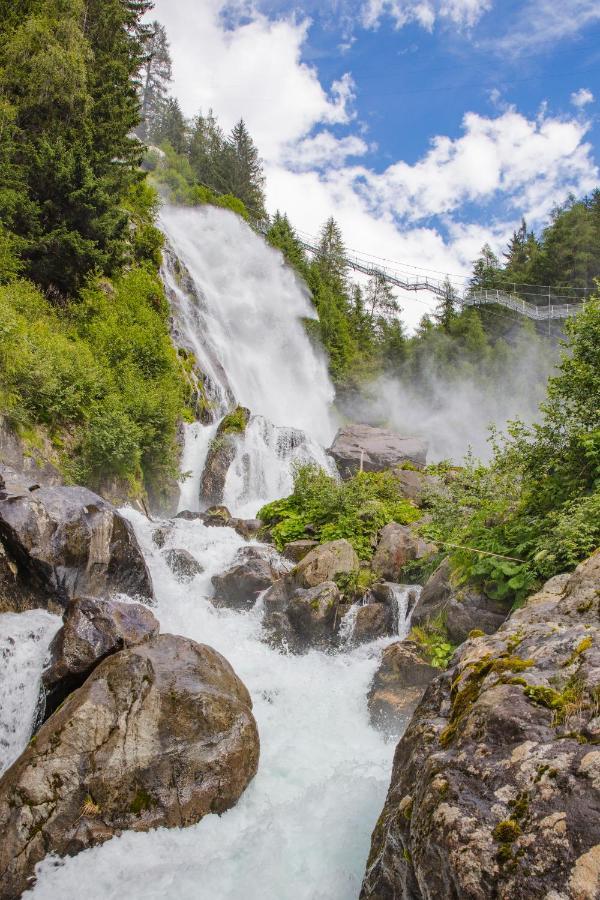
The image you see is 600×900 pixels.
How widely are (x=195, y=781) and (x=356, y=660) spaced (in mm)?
4414

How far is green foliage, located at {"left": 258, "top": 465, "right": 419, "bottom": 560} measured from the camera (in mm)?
13266

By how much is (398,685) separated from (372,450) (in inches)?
663

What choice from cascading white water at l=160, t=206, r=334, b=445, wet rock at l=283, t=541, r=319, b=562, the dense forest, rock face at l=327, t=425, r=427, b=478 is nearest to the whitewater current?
wet rock at l=283, t=541, r=319, b=562

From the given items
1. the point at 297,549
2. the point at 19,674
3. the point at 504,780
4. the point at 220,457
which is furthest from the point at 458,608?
the point at 220,457

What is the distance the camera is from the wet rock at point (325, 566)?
35.4ft

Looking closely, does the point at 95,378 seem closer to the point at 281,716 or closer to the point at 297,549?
the point at 297,549

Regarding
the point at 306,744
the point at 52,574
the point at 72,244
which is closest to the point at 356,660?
the point at 306,744

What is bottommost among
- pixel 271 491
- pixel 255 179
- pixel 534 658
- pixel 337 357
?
pixel 271 491

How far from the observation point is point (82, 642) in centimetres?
657

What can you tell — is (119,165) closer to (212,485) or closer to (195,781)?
(212,485)

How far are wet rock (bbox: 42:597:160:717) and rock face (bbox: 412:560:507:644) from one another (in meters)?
4.57

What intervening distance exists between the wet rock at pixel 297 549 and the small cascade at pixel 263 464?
4845 millimetres

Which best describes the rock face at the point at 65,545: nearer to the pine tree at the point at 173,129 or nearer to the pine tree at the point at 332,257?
the pine tree at the point at 332,257

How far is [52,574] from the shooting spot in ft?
27.1
